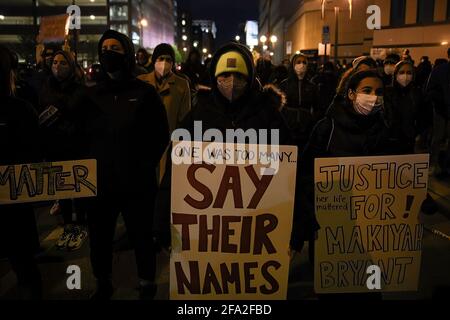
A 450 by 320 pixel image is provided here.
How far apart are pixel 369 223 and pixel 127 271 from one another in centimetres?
245

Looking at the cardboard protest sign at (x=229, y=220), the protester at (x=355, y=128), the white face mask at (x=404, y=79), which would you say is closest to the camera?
the cardboard protest sign at (x=229, y=220)

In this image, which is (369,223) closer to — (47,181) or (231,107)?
(231,107)

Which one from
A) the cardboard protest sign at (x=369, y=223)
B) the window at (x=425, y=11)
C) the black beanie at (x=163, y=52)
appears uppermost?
the window at (x=425, y=11)

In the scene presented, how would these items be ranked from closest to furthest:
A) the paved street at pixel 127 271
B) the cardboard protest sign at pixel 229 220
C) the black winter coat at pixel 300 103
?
the cardboard protest sign at pixel 229 220, the paved street at pixel 127 271, the black winter coat at pixel 300 103

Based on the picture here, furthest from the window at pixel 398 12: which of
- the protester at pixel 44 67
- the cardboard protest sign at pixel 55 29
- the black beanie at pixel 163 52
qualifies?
the black beanie at pixel 163 52

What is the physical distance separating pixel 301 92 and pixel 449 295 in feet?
15.1

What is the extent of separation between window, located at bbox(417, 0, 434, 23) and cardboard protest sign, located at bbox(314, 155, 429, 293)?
135 feet

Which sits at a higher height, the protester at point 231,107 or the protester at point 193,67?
the protester at point 193,67

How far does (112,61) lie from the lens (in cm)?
410

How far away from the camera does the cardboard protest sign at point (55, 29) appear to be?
→ 13.1 m

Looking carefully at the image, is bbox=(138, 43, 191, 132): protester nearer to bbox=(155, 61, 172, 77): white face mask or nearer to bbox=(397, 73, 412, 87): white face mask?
bbox=(155, 61, 172, 77): white face mask

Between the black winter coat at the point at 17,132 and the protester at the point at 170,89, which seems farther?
the protester at the point at 170,89

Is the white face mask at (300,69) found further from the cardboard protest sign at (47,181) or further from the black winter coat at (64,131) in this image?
the cardboard protest sign at (47,181)

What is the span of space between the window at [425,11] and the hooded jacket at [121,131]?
41.2 metres
